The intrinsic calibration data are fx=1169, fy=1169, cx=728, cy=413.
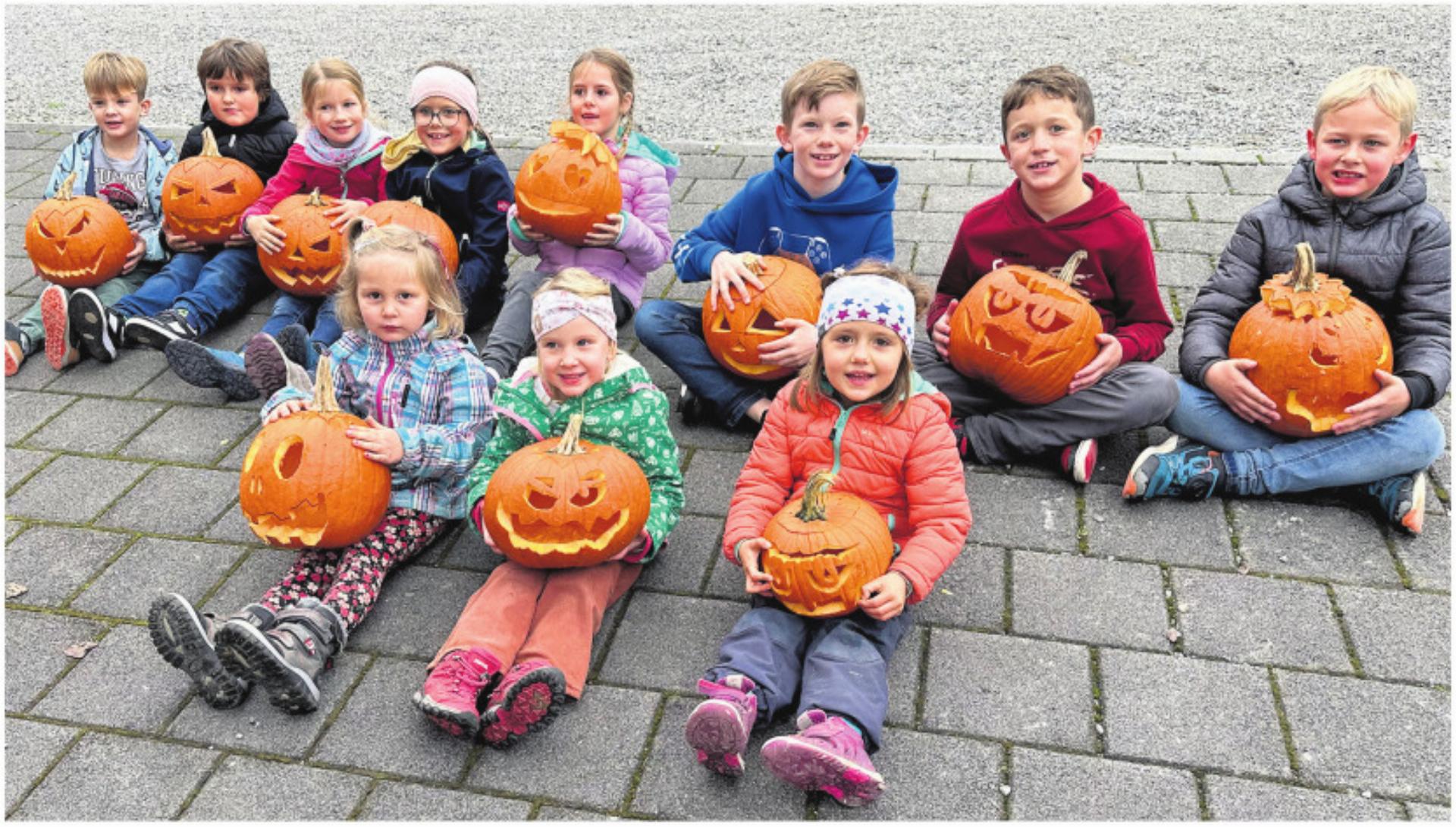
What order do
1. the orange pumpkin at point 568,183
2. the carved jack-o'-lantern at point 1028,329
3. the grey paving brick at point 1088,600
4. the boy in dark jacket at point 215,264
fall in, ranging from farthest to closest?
the boy in dark jacket at point 215,264 < the orange pumpkin at point 568,183 < the carved jack-o'-lantern at point 1028,329 < the grey paving brick at point 1088,600

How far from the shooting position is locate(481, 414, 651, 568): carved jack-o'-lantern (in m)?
3.32

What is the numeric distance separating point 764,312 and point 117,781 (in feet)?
8.25

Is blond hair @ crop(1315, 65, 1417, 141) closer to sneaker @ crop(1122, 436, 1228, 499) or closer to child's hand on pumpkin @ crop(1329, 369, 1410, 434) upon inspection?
child's hand on pumpkin @ crop(1329, 369, 1410, 434)

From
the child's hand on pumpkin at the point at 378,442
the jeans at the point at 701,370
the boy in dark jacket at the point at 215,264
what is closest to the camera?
the child's hand on pumpkin at the point at 378,442

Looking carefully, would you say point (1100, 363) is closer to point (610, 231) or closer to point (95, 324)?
point (610, 231)

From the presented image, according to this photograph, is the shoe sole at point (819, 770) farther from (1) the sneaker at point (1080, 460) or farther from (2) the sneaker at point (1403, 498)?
(2) the sneaker at point (1403, 498)

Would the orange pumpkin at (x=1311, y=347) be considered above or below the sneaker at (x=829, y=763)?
above

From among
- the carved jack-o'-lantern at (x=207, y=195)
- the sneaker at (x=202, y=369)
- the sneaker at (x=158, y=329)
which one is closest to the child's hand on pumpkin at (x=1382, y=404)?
the sneaker at (x=202, y=369)

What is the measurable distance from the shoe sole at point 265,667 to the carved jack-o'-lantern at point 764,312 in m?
1.93

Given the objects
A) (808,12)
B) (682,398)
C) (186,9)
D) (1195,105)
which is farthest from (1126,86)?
(186,9)

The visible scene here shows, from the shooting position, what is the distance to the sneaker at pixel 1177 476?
409cm

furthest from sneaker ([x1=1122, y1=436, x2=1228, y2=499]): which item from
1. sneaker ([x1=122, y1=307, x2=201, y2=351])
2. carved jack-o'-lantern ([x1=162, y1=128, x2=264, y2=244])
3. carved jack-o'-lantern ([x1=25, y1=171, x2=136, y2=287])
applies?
carved jack-o'-lantern ([x1=25, y1=171, x2=136, y2=287])

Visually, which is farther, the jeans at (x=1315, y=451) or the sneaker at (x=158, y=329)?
the sneaker at (x=158, y=329)

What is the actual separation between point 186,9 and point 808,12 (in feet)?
24.7
